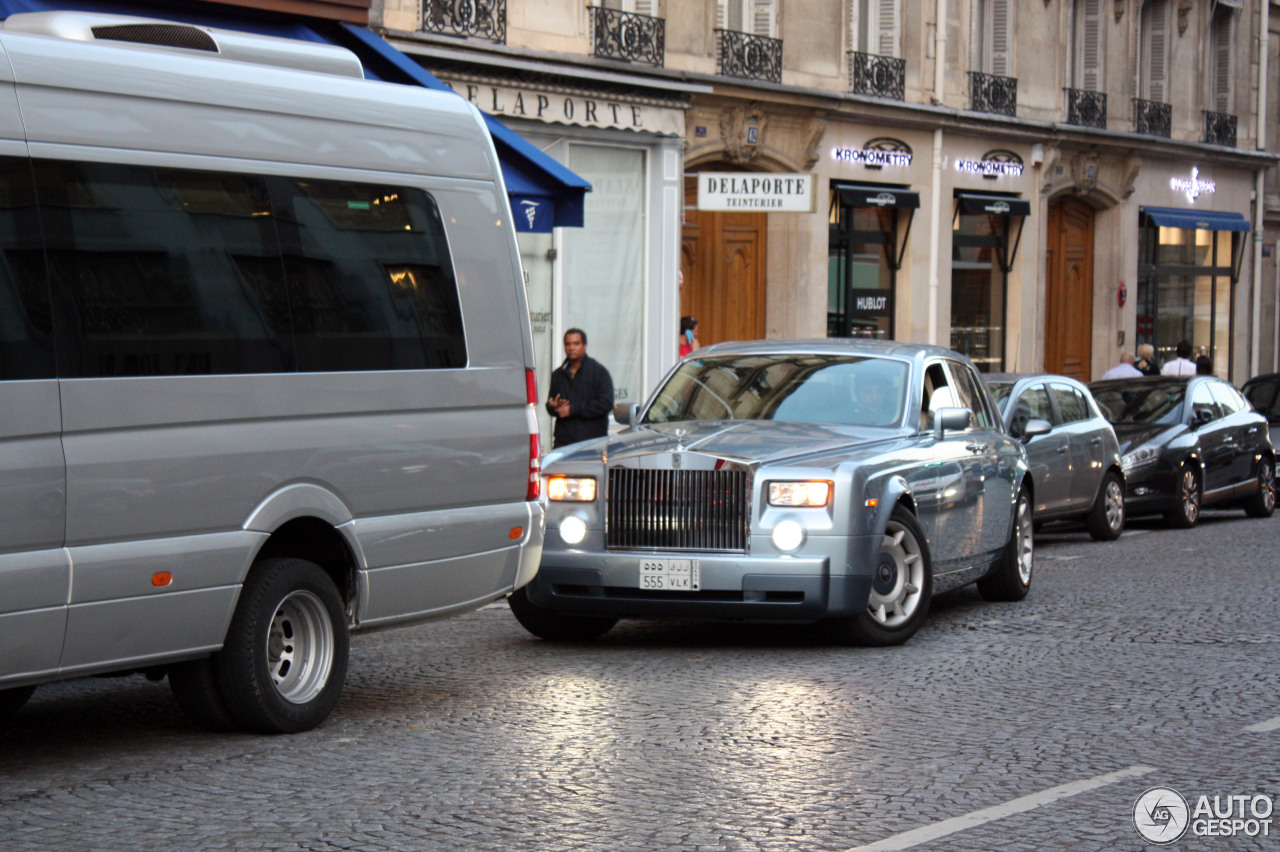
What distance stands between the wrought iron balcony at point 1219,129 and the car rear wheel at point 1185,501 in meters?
20.6

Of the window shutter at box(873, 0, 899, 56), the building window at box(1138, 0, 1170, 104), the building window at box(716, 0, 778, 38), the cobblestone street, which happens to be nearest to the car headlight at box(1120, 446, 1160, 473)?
the cobblestone street

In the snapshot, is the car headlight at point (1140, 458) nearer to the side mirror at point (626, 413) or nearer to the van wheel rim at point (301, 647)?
the side mirror at point (626, 413)

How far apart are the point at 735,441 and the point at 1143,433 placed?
990 centimetres

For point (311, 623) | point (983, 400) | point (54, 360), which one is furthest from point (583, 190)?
point (54, 360)

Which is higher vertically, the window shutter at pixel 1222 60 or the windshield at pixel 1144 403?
the window shutter at pixel 1222 60

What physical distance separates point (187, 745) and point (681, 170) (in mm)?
17382

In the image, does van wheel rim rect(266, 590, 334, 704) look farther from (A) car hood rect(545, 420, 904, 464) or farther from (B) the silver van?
(A) car hood rect(545, 420, 904, 464)

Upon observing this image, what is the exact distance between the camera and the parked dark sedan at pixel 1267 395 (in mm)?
24258

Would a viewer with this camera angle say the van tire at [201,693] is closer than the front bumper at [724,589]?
Yes

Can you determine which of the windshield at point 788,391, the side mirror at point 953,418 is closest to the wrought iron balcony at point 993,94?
the windshield at point 788,391

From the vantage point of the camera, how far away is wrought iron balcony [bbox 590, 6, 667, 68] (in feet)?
72.8

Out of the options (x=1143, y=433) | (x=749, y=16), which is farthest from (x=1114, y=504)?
(x=749, y=16)

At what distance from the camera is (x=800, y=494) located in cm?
922

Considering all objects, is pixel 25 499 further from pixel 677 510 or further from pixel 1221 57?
pixel 1221 57
